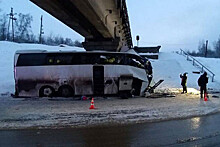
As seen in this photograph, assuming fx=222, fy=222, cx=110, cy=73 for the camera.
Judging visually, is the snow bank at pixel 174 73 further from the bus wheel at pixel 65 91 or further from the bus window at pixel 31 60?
the bus window at pixel 31 60

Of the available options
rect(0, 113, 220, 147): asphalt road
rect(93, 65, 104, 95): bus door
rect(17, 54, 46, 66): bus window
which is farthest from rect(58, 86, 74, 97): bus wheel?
rect(0, 113, 220, 147): asphalt road

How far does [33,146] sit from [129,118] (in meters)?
4.14

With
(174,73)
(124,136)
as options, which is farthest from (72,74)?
(174,73)

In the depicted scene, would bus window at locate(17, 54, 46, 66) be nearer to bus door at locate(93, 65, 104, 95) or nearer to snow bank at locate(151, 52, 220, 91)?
bus door at locate(93, 65, 104, 95)

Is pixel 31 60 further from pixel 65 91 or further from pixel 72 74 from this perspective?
pixel 65 91

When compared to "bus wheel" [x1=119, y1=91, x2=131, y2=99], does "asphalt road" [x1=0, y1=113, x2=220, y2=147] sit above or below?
below

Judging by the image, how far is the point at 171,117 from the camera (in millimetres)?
8992

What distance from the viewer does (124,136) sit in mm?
6383

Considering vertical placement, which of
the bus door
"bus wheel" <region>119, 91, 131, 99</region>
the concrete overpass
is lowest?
"bus wheel" <region>119, 91, 131, 99</region>

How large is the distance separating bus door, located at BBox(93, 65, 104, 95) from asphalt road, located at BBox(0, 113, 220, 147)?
7.46 metres

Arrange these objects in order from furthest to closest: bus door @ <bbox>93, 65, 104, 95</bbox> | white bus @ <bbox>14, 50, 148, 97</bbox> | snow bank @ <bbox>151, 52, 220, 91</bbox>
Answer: snow bank @ <bbox>151, 52, 220, 91</bbox> < bus door @ <bbox>93, 65, 104, 95</bbox> < white bus @ <bbox>14, 50, 148, 97</bbox>

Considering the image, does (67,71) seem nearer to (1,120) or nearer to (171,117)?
(1,120)

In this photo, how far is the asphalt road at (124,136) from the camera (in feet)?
19.0

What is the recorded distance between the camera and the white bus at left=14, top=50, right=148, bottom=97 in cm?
1465
